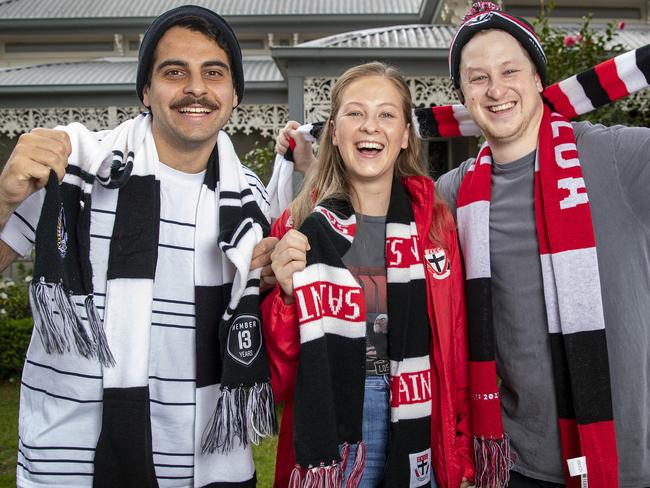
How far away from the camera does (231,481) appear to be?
232cm

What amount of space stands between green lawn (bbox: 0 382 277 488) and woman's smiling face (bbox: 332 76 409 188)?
311 centimetres

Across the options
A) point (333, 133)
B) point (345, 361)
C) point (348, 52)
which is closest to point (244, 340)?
point (345, 361)

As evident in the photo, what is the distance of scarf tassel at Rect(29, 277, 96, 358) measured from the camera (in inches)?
79.0

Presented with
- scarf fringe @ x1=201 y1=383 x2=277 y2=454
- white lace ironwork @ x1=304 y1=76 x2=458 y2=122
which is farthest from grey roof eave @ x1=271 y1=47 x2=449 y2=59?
scarf fringe @ x1=201 y1=383 x2=277 y2=454

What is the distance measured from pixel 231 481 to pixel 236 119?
8.95 meters

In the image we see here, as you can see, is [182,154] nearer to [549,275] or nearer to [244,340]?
[244,340]

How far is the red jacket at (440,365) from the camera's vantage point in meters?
2.39

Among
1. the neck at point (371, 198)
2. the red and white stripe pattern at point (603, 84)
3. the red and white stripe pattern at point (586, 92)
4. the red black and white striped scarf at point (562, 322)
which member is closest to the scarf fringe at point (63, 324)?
the neck at point (371, 198)

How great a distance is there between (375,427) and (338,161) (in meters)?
1.09

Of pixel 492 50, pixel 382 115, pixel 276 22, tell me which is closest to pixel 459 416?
pixel 382 115

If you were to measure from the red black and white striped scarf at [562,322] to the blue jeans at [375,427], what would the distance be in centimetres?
34

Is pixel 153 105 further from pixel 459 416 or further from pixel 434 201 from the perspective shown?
pixel 459 416

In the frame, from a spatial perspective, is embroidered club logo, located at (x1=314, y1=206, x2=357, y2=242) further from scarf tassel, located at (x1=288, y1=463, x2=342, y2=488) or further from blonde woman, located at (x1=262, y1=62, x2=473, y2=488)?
scarf tassel, located at (x1=288, y1=463, x2=342, y2=488)

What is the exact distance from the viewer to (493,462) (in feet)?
7.86
